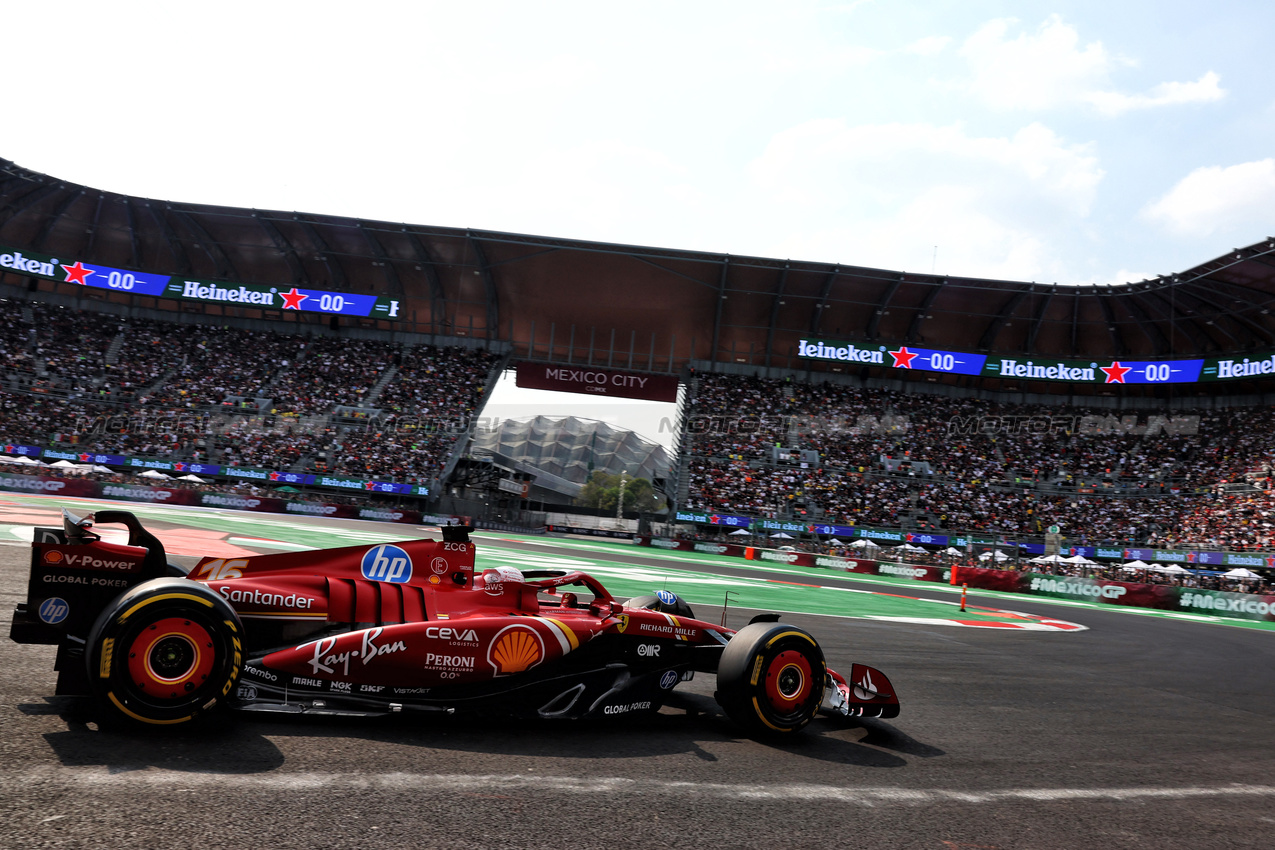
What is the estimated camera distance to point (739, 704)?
516 cm

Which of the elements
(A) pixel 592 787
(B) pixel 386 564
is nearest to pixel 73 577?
(B) pixel 386 564

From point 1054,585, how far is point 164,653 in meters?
28.4

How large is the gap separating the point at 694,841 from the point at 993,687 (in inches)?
227

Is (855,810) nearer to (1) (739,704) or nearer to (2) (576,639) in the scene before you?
(1) (739,704)

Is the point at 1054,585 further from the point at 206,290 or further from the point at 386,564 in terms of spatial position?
the point at 206,290

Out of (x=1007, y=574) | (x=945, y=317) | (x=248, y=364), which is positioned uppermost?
(x=945, y=317)

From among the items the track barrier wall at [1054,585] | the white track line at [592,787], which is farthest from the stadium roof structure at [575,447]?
the white track line at [592,787]

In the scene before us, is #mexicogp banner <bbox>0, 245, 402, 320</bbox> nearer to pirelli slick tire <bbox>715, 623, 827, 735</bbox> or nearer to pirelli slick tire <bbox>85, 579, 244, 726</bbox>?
pirelli slick tire <bbox>715, 623, 827, 735</bbox>

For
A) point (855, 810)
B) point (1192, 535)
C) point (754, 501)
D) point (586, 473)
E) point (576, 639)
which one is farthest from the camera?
point (586, 473)

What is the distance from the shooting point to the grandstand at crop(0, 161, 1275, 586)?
39.4m

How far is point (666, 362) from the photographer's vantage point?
47.2 m

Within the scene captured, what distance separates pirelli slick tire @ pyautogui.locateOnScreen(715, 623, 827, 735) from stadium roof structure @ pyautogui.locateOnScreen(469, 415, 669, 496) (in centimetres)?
7478

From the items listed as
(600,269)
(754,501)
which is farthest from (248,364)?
(754,501)

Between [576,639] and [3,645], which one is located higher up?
[576,639]
